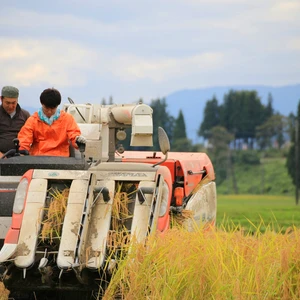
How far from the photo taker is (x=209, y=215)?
40.5 ft

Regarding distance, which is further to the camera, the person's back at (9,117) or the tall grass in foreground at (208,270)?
the person's back at (9,117)

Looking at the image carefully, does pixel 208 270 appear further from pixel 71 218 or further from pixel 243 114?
pixel 243 114

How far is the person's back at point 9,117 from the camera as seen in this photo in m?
11.6

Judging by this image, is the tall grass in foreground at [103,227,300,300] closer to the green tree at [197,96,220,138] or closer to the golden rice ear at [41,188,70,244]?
the golden rice ear at [41,188,70,244]

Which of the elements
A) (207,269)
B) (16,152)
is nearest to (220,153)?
(16,152)

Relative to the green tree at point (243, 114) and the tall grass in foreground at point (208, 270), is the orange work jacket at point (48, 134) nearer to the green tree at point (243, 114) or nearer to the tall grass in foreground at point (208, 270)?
the tall grass in foreground at point (208, 270)

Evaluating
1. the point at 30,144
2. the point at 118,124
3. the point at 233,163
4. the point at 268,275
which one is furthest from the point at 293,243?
the point at 233,163

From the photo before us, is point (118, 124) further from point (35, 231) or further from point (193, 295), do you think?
Result: point (193, 295)

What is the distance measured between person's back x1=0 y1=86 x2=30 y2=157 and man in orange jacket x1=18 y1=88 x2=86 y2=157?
4.04 feet

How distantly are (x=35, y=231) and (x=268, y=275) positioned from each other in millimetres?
2378

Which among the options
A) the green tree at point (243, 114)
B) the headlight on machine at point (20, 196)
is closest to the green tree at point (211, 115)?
the green tree at point (243, 114)

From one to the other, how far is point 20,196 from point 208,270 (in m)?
2.23

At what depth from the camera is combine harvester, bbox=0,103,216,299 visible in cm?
842


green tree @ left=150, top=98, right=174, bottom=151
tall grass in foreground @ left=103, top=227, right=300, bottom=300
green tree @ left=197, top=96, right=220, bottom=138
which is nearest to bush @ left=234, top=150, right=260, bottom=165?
green tree @ left=150, top=98, right=174, bottom=151
